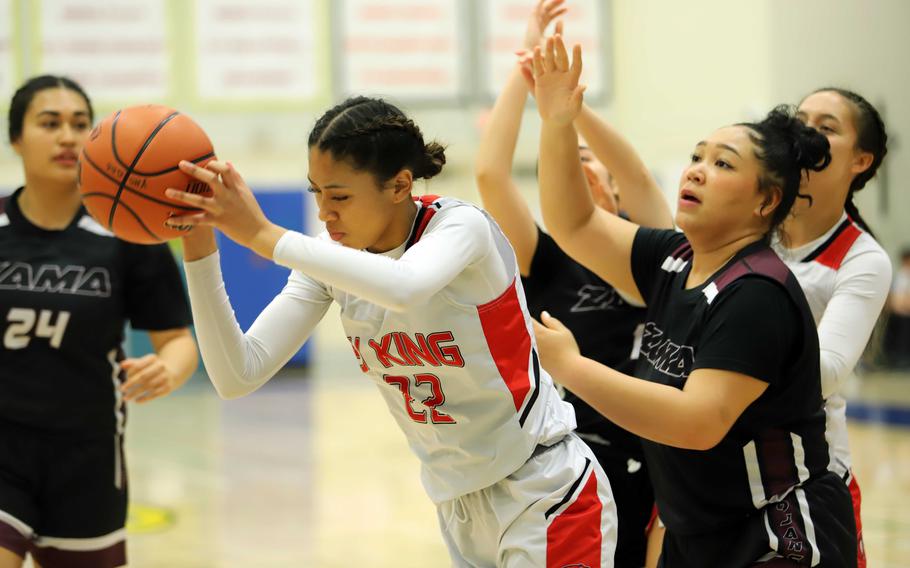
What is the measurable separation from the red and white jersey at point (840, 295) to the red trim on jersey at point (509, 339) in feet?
2.79

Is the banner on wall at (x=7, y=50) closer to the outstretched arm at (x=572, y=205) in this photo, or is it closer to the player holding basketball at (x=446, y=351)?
the outstretched arm at (x=572, y=205)

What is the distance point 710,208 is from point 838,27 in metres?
11.3

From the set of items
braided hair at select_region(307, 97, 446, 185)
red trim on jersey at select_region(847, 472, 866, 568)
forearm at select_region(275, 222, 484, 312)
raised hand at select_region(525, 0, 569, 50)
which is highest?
raised hand at select_region(525, 0, 569, 50)

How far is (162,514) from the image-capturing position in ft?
23.1

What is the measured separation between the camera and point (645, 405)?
2.45 metres

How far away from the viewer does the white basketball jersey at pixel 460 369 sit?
2.60 meters

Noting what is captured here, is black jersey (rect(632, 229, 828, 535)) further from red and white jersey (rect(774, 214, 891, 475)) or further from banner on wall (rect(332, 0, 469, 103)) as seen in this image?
banner on wall (rect(332, 0, 469, 103))

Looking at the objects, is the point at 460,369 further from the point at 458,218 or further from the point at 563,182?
the point at 563,182

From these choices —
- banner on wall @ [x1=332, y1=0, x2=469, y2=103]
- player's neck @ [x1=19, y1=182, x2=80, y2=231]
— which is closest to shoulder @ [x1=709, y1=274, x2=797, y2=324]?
player's neck @ [x1=19, y1=182, x2=80, y2=231]

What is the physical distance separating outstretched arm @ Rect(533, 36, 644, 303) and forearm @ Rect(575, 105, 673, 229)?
0.49 m

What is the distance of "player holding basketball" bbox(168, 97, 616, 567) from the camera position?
2480 millimetres

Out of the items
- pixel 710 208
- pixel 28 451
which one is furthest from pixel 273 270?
pixel 710 208

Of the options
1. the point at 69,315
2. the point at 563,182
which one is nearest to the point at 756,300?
the point at 563,182

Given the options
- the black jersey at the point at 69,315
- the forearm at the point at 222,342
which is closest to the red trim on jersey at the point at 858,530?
the forearm at the point at 222,342
